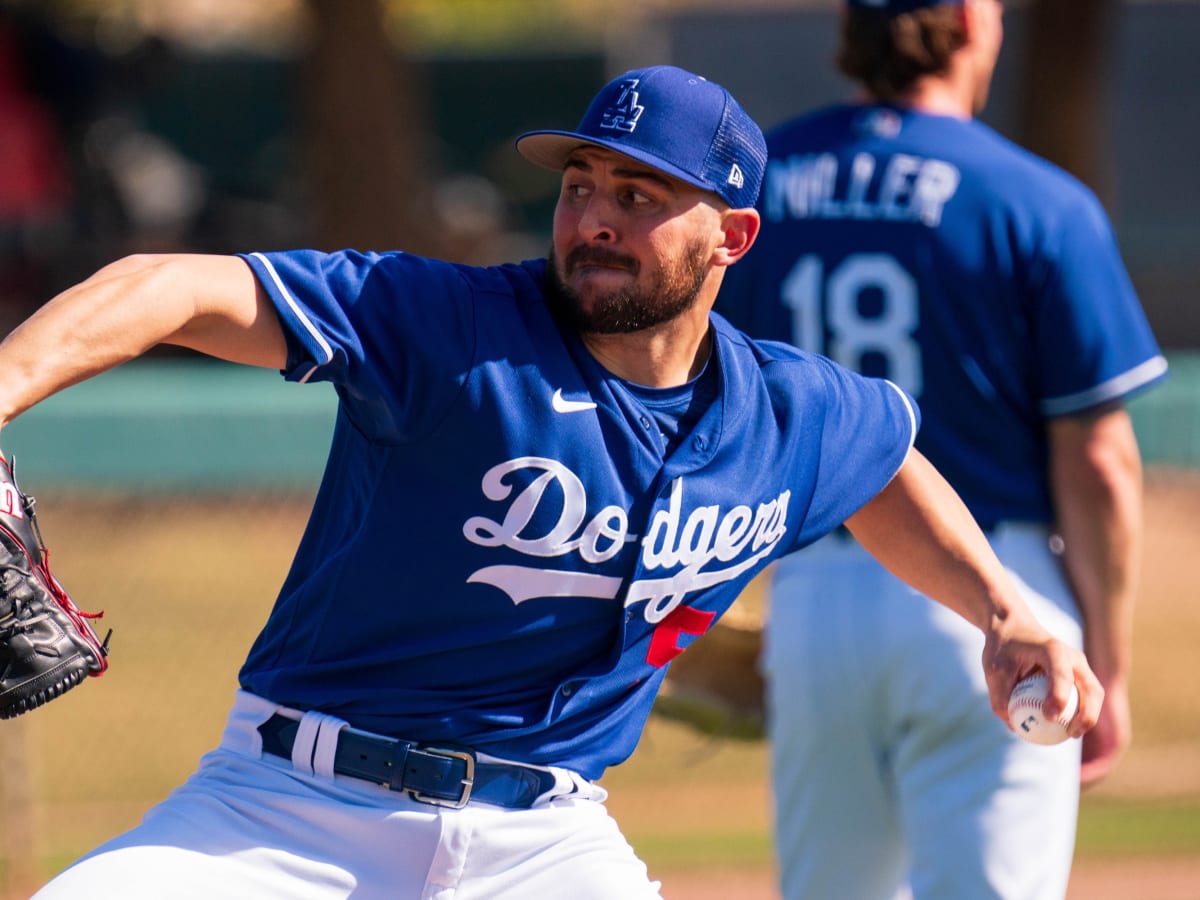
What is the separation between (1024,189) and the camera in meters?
3.48

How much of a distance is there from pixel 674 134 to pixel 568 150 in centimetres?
20

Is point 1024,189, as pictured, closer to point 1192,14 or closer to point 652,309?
point 652,309

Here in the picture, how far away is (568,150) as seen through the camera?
289 centimetres

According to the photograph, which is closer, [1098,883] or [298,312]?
[298,312]

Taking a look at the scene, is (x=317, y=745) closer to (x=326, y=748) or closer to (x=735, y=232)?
(x=326, y=748)

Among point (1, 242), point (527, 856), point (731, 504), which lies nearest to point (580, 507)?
point (731, 504)

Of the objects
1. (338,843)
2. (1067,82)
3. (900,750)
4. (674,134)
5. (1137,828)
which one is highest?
(674,134)

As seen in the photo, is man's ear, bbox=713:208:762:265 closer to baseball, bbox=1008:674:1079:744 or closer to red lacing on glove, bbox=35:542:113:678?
baseball, bbox=1008:674:1079:744

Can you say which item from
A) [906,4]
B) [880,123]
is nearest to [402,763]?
[880,123]

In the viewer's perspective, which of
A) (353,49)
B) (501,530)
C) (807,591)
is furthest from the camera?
(353,49)

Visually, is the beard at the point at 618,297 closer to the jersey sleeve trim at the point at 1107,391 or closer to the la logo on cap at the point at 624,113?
the la logo on cap at the point at 624,113

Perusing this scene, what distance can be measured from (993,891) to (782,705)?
1.90 ft

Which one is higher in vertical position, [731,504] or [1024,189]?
[1024,189]

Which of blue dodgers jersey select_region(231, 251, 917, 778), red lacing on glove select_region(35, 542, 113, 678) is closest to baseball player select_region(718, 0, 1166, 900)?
blue dodgers jersey select_region(231, 251, 917, 778)
